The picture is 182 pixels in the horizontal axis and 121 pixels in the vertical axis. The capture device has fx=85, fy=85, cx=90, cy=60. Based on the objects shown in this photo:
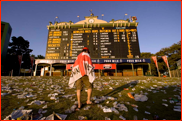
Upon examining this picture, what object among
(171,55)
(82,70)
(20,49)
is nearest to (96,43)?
(82,70)

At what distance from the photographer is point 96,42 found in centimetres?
1794

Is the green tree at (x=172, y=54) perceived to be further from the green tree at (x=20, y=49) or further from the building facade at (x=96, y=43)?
the green tree at (x=20, y=49)

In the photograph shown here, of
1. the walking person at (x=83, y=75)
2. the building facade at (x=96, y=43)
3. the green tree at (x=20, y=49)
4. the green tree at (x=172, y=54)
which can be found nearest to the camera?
the walking person at (x=83, y=75)

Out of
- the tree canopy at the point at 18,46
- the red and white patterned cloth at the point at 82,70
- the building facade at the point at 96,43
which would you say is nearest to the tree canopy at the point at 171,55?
the building facade at the point at 96,43

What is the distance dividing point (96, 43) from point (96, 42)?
239 millimetres

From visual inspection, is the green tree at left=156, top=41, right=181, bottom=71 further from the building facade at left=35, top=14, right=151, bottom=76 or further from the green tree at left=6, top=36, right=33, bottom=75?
the green tree at left=6, top=36, right=33, bottom=75

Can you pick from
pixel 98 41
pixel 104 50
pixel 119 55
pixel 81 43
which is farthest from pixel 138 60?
pixel 81 43

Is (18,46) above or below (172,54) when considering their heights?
above

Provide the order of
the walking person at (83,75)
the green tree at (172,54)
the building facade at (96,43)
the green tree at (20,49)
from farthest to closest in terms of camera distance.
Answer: the green tree at (20,49) → the green tree at (172,54) → the building facade at (96,43) → the walking person at (83,75)

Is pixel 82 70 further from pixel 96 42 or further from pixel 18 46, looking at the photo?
pixel 18 46

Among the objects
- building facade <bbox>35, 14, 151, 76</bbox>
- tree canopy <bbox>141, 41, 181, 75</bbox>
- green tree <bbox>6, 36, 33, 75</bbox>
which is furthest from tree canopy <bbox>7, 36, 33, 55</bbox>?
tree canopy <bbox>141, 41, 181, 75</bbox>

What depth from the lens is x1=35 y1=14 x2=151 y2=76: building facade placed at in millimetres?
17156

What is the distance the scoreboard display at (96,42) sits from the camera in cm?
1725

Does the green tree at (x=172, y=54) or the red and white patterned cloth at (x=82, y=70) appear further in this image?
the green tree at (x=172, y=54)
